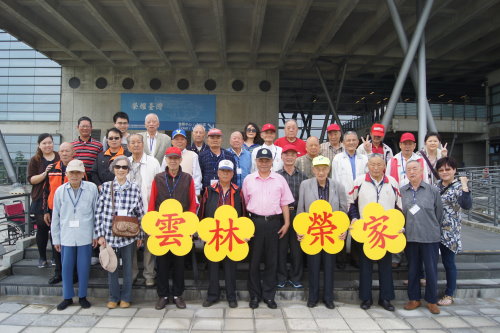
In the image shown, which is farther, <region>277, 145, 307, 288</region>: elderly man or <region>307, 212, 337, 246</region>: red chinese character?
<region>277, 145, 307, 288</region>: elderly man

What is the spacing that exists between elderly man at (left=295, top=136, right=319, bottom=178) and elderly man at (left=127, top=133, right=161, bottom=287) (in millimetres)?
2123

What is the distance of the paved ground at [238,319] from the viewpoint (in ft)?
12.4

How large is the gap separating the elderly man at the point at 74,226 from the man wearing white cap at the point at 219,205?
57.0 inches

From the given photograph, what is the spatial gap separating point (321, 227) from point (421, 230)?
1.25 meters

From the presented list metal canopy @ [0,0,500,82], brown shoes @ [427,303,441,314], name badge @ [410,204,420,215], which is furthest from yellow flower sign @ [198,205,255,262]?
metal canopy @ [0,0,500,82]

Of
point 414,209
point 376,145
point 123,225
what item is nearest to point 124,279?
point 123,225

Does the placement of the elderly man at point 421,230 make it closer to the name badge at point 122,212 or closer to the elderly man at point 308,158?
the elderly man at point 308,158

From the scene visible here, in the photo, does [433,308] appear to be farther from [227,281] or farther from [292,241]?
[227,281]

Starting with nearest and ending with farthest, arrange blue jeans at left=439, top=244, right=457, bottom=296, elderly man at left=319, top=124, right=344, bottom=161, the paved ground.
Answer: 1. the paved ground
2. blue jeans at left=439, top=244, right=457, bottom=296
3. elderly man at left=319, top=124, right=344, bottom=161

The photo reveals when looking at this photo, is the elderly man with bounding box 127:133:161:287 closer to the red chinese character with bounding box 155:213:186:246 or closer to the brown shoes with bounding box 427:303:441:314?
the red chinese character with bounding box 155:213:186:246

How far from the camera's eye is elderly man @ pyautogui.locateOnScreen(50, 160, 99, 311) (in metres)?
4.16

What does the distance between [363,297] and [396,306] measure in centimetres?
52

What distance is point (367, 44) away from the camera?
17.0 metres

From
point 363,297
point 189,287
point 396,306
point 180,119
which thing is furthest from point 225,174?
point 180,119
